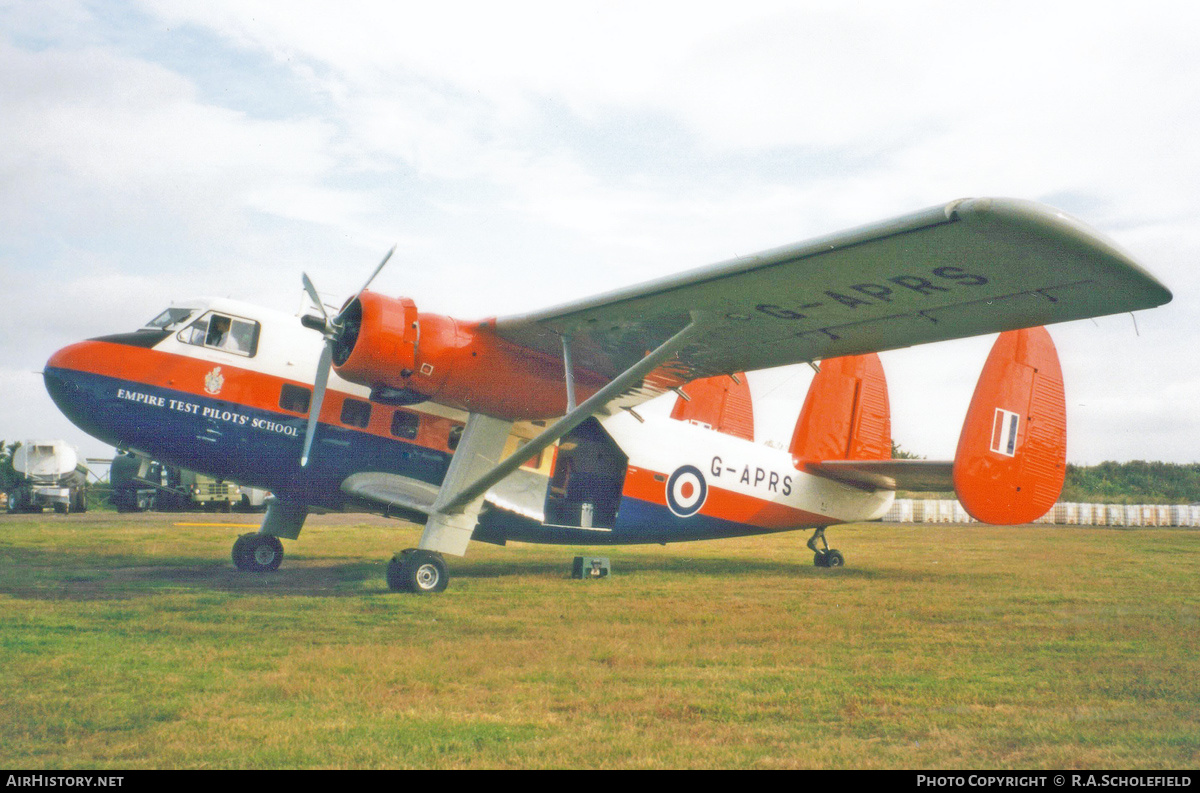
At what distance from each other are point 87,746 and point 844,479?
40.0 ft

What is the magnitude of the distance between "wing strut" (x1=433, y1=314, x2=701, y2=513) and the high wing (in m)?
0.30

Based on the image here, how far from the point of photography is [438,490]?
33.0ft

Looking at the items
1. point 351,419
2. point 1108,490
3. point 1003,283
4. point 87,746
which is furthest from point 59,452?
point 1108,490

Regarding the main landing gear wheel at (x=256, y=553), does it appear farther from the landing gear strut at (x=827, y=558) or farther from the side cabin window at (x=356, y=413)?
the landing gear strut at (x=827, y=558)

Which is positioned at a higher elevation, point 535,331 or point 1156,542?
point 535,331

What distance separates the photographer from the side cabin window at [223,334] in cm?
941

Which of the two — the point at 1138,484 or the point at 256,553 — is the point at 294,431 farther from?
the point at 1138,484

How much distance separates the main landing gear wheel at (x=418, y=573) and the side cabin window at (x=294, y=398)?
2319 mm

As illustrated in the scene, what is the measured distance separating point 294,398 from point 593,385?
3.82 m

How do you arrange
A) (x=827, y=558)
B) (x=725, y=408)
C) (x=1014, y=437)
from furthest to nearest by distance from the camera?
(x=725, y=408), (x=827, y=558), (x=1014, y=437)

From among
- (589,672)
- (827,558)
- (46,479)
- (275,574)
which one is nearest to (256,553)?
(275,574)

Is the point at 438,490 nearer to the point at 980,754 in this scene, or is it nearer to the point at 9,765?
the point at 9,765

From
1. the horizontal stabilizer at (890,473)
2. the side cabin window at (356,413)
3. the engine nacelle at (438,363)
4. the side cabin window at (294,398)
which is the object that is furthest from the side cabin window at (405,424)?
the horizontal stabilizer at (890,473)

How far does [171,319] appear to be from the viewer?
31.2 ft
